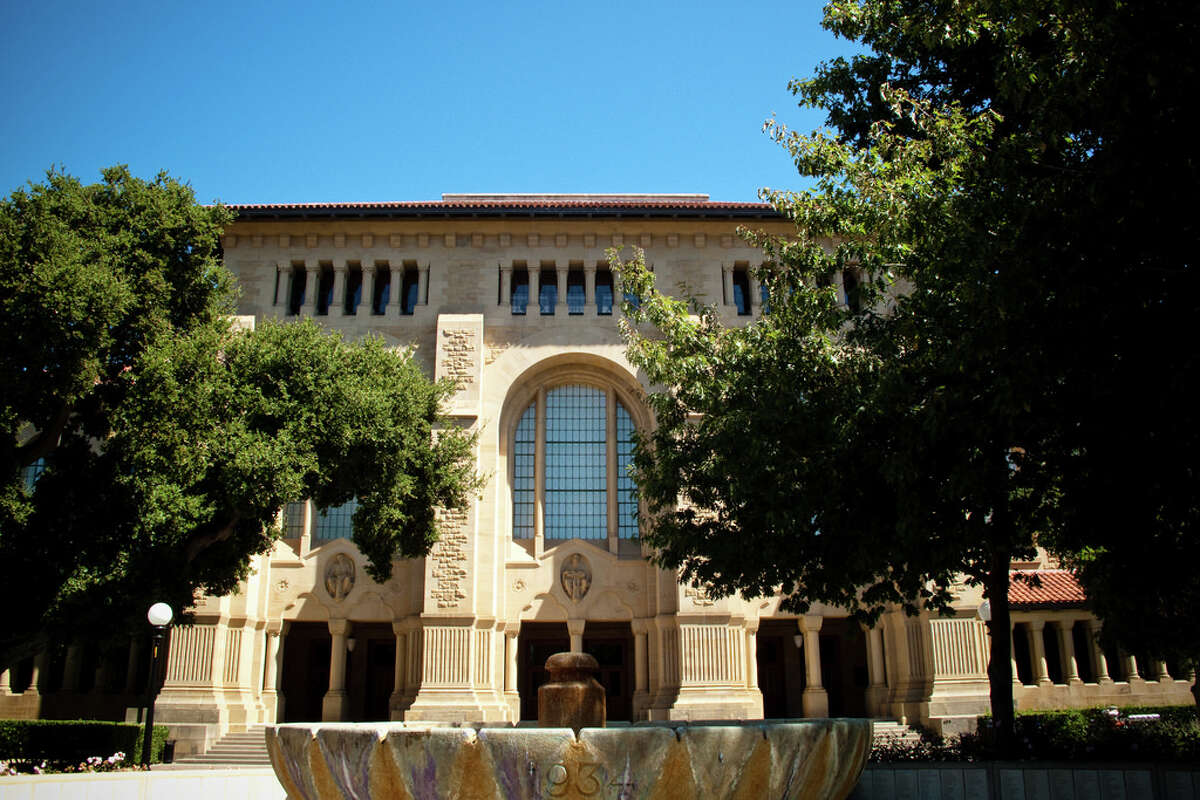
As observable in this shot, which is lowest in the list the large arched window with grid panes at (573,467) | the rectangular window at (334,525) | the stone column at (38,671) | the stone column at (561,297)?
the stone column at (38,671)

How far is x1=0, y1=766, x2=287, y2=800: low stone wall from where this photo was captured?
37.1 feet

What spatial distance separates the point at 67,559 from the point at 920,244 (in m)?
16.0

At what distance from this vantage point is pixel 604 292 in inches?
1201

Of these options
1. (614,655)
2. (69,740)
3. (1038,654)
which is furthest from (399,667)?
(1038,654)

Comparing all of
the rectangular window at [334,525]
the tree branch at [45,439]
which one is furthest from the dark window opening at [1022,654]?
the tree branch at [45,439]

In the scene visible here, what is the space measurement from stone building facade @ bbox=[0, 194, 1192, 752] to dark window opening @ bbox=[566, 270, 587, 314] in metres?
0.12

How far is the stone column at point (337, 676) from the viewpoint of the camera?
2709 cm

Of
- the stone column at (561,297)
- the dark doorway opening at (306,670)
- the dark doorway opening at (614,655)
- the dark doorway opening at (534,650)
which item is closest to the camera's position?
the stone column at (561,297)

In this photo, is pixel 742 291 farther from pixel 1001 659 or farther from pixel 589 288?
pixel 1001 659

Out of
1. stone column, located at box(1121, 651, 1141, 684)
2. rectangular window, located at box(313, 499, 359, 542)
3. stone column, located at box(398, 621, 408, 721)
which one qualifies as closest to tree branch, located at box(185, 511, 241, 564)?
stone column, located at box(398, 621, 408, 721)

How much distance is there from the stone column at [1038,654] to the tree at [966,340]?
1154 centimetres

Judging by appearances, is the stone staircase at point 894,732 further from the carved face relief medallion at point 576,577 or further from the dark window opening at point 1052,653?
the carved face relief medallion at point 576,577

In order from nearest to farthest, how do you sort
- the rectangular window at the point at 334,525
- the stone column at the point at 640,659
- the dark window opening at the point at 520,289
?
1. the stone column at the point at 640,659
2. the rectangular window at the point at 334,525
3. the dark window opening at the point at 520,289

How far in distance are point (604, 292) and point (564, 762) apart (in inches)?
980
